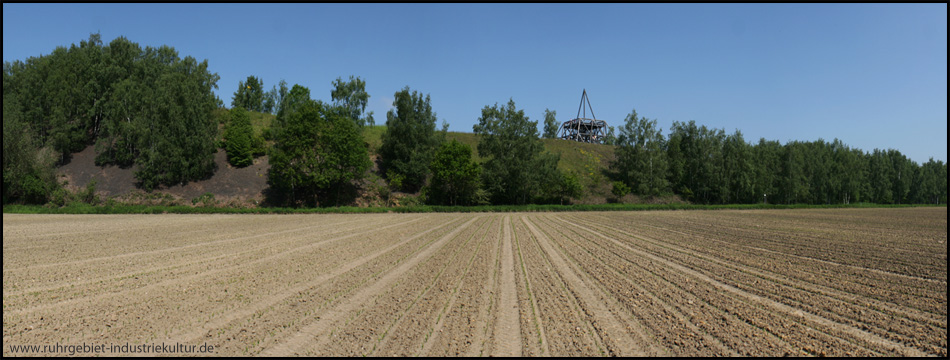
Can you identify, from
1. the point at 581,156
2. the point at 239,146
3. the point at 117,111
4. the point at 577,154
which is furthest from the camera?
the point at 577,154

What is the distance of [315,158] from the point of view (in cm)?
4944

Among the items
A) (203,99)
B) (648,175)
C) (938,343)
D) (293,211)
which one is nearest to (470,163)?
(293,211)

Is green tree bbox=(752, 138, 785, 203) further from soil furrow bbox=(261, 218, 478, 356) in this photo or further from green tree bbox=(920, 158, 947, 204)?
soil furrow bbox=(261, 218, 478, 356)

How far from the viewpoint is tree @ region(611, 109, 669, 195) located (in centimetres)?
6581

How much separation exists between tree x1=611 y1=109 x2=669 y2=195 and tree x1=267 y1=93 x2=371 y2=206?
140 ft

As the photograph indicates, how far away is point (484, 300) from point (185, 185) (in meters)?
55.7

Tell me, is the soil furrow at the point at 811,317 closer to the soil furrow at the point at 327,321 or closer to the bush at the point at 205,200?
the soil furrow at the point at 327,321

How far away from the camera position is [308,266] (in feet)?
40.5

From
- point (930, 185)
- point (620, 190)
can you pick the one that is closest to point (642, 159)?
point (620, 190)

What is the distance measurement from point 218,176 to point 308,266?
49993mm

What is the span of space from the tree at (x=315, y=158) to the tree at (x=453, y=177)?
31.1 ft

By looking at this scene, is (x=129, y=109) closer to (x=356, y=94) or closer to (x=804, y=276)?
(x=356, y=94)

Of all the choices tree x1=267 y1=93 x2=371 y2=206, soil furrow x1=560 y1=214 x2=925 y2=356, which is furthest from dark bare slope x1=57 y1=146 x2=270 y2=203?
soil furrow x1=560 y1=214 x2=925 y2=356

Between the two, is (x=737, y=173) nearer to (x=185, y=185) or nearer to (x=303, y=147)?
(x=303, y=147)
